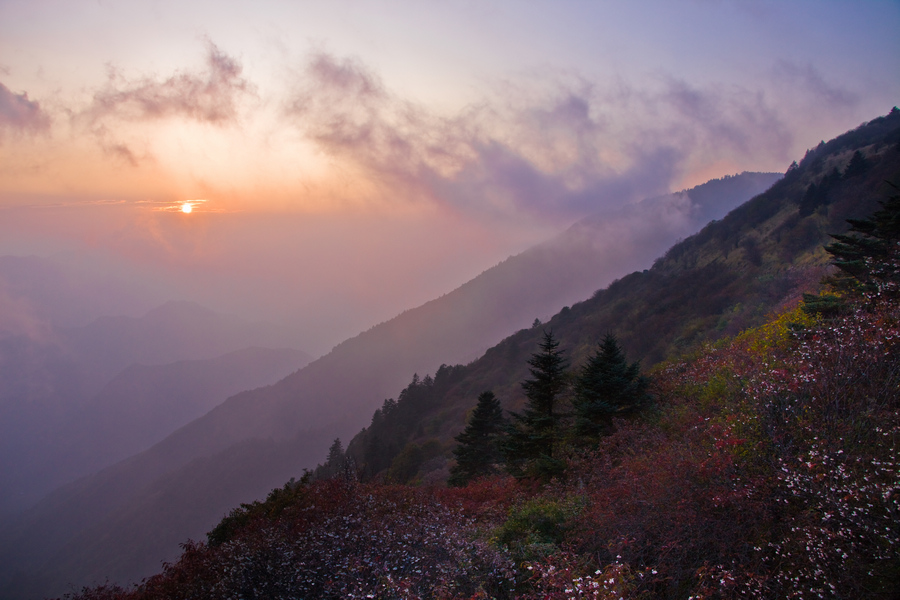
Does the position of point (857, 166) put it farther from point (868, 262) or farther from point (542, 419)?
point (542, 419)

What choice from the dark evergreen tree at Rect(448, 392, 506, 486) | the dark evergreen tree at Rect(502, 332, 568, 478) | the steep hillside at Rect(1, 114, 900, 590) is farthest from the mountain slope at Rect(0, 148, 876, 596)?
the dark evergreen tree at Rect(502, 332, 568, 478)

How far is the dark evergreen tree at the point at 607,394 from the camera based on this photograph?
48.6ft

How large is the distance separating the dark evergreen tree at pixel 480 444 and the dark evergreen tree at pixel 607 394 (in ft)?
31.4

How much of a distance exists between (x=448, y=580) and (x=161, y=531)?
12964 cm

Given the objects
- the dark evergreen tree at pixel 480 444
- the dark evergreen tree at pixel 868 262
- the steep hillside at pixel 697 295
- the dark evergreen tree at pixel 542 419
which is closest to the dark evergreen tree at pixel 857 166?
the steep hillside at pixel 697 295

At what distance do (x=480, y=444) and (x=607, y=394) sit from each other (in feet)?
38.0

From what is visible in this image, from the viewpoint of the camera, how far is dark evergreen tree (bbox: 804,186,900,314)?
1144 cm

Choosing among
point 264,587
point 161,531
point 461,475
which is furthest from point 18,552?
point 264,587

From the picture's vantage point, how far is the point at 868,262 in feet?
38.4

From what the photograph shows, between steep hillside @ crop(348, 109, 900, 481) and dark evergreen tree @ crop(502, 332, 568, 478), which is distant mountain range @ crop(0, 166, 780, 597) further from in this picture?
dark evergreen tree @ crop(502, 332, 568, 478)

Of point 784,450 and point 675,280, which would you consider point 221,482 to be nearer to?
point 675,280

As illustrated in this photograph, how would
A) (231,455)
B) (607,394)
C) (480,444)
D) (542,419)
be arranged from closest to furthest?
(607,394), (542,419), (480,444), (231,455)

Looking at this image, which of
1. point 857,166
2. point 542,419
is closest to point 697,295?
point 857,166

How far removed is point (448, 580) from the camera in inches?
244
